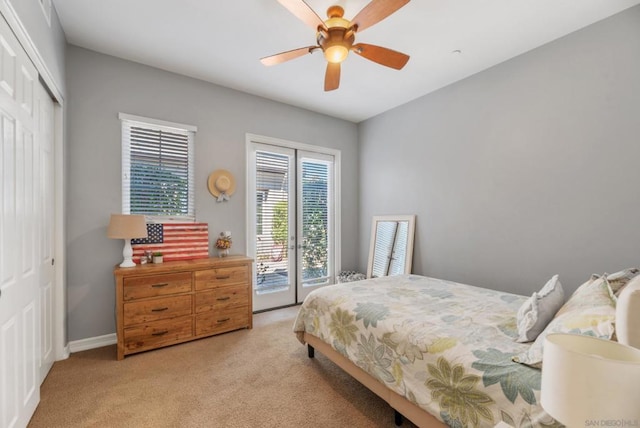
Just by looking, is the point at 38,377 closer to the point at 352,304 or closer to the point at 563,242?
the point at 352,304

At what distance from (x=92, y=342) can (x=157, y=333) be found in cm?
70

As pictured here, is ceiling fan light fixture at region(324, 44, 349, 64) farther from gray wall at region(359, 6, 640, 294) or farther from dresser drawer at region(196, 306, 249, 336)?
dresser drawer at region(196, 306, 249, 336)

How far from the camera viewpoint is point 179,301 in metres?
2.96

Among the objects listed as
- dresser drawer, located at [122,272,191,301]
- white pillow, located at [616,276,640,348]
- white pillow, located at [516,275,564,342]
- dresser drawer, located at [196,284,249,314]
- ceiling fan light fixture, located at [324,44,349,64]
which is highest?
ceiling fan light fixture, located at [324,44,349,64]

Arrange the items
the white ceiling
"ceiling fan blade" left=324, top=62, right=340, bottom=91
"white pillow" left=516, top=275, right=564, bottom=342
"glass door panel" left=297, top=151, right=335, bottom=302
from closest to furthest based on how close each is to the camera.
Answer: "white pillow" left=516, top=275, right=564, bottom=342 < the white ceiling < "ceiling fan blade" left=324, top=62, right=340, bottom=91 < "glass door panel" left=297, top=151, right=335, bottom=302

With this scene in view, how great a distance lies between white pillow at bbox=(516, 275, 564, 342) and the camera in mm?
1602

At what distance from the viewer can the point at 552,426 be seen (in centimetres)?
114

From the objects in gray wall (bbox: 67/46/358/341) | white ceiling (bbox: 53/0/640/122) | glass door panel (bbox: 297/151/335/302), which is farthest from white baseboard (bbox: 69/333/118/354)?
white ceiling (bbox: 53/0/640/122)

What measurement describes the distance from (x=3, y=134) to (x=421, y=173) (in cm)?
389

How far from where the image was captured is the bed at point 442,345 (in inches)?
51.8

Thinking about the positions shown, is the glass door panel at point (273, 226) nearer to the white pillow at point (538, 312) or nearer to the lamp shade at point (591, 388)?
the white pillow at point (538, 312)

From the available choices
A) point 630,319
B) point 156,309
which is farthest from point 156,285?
point 630,319

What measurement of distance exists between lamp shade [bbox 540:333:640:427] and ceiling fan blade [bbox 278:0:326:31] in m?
2.10

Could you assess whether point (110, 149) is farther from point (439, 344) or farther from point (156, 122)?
point (439, 344)
